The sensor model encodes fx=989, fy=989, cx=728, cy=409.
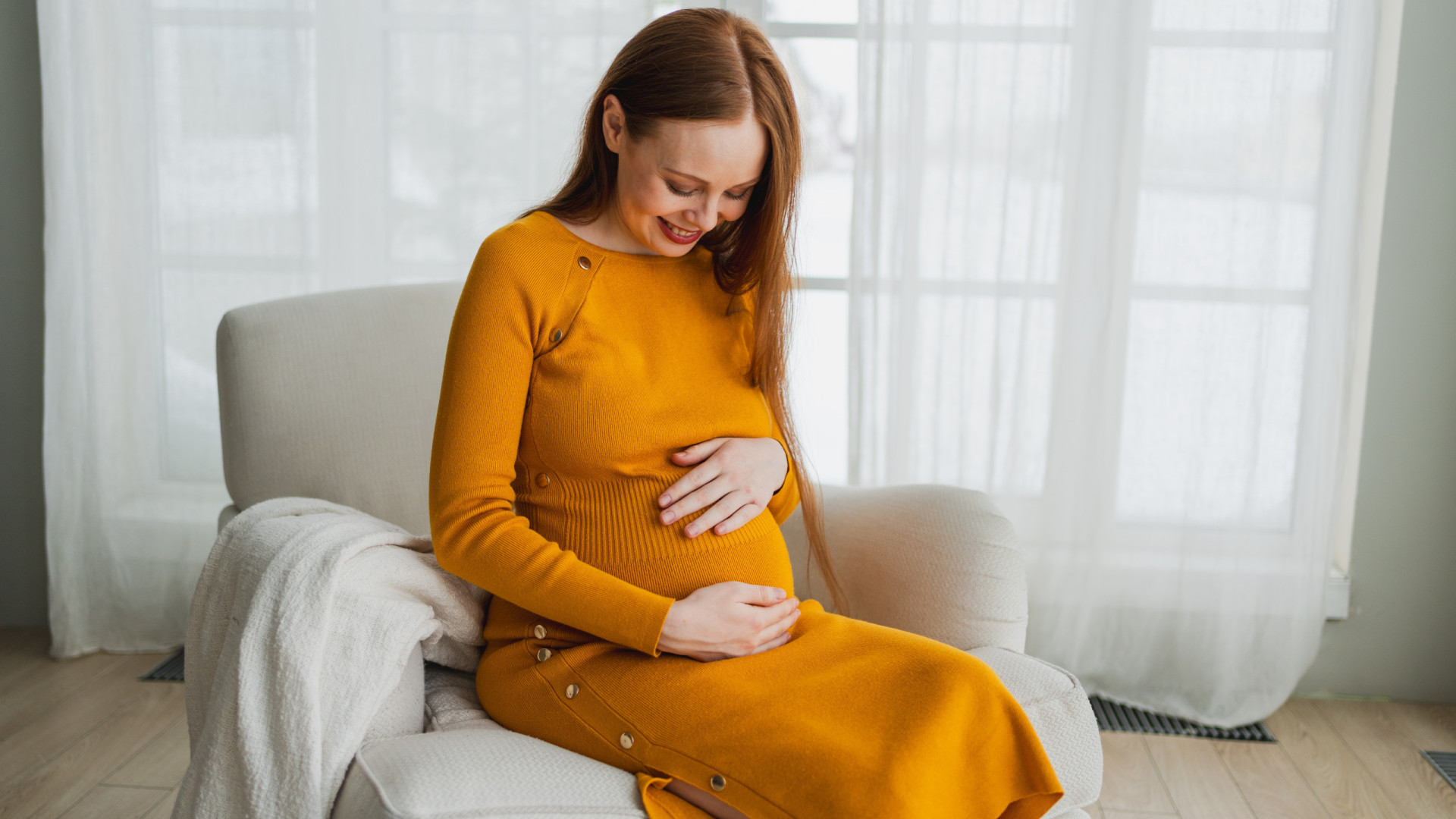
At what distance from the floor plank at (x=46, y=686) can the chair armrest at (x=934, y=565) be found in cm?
159

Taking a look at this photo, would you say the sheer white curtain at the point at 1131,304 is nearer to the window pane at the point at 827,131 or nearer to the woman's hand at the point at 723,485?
the window pane at the point at 827,131

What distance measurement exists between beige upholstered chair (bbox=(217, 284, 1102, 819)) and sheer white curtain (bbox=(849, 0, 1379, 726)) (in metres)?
0.69

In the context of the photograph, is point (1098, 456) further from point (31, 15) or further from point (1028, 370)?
point (31, 15)

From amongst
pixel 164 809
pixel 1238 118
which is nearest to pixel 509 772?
pixel 164 809

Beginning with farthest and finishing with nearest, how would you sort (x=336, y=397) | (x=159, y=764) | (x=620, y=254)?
(x=159, y=764) → (x=336, y=397) → (x=620, y=254)

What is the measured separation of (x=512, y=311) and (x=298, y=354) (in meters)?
0.54

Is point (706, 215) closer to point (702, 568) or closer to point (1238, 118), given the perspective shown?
point (702, 568)

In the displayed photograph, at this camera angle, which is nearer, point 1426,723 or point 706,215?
point 706,215

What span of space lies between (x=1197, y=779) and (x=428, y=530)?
142cm

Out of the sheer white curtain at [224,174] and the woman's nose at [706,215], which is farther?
the sheer white curtain at [224,174]

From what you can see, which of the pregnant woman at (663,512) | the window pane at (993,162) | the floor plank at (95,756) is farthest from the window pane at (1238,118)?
the floor plank at (95,756)

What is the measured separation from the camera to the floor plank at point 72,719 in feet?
5.56

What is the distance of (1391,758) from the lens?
1.85 m

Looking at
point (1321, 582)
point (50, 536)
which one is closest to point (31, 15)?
point (50, 536)
